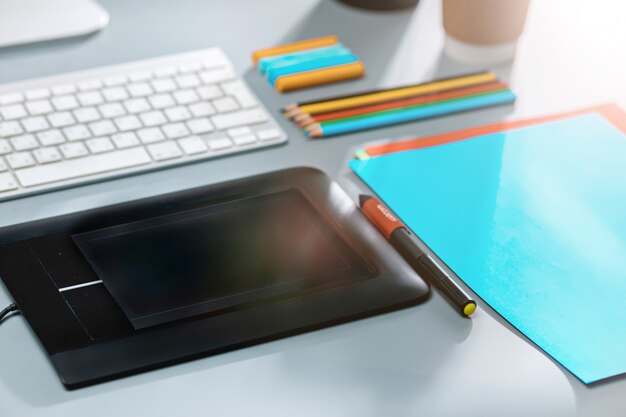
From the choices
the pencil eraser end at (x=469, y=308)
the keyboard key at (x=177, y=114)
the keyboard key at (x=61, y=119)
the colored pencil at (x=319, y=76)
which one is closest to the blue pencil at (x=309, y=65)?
the colored pencil at (x=319, y=76)

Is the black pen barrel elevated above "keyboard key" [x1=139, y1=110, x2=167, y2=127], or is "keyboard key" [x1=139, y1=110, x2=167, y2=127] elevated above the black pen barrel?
"keyboard key" [x1=139, y1=110, x2=167, y2=127]

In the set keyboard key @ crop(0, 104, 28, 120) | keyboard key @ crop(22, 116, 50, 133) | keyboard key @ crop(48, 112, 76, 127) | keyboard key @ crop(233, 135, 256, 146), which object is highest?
keyboard key @ crop(0, 104, 28, 120)

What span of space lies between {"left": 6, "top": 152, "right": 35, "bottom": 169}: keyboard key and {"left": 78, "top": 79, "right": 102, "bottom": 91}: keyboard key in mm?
124

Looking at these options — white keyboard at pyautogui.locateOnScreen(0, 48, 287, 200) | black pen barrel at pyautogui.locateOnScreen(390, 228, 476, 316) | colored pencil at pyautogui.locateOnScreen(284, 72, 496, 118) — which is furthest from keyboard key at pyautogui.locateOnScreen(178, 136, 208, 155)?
black pen barrel at pyautogui.locateOnScreen(390, 228, 476, 316)

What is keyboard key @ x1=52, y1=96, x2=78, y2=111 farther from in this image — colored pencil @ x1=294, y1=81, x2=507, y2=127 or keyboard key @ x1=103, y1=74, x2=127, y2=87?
colored pencil @ x1=294, y1=81, x2=507, y2=127

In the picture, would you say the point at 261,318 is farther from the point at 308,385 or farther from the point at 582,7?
the point at 582,7

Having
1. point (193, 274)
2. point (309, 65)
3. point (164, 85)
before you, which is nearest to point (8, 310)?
point (193, 274)

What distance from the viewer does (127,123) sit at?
36.1 inches

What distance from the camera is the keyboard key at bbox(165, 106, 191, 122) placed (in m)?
0.93

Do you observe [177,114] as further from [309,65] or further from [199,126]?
[309,65]

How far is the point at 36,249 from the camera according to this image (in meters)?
0.76

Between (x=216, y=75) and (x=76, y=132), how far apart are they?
17cm

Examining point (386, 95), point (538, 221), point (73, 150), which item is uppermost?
point (73, 150)

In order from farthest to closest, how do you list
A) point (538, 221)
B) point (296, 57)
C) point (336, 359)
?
point (296, 57) → point (538, 221) → point (336, 359)
